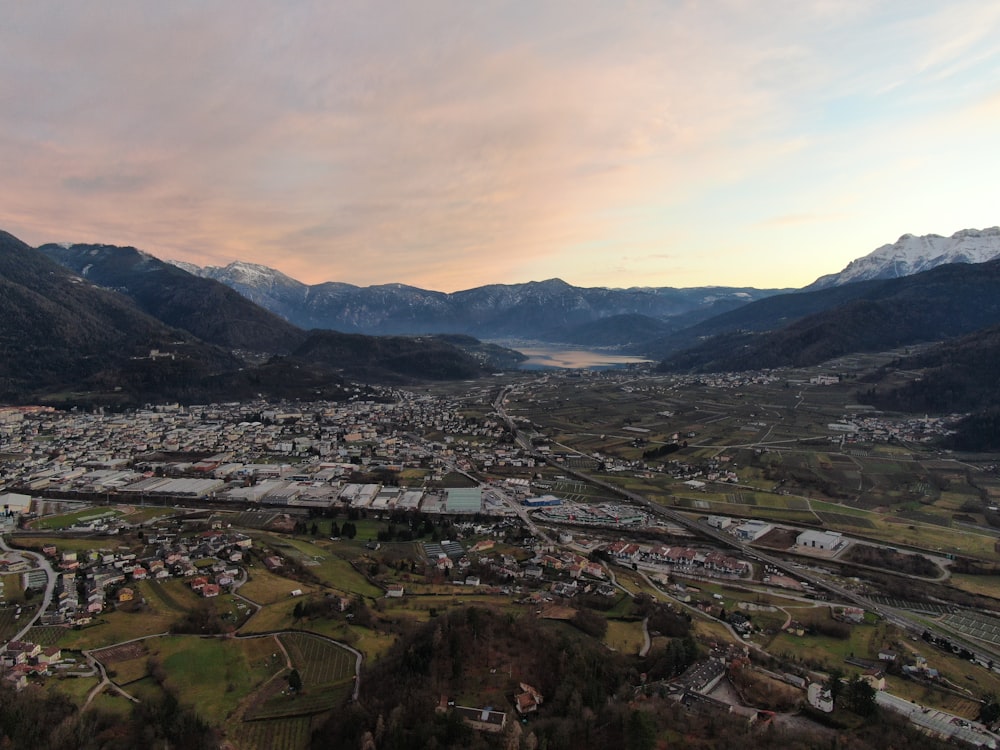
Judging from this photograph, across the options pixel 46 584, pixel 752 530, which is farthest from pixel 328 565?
pixel 752 530

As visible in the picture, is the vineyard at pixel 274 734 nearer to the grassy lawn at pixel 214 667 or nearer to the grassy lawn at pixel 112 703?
the grassy lawn at pixel 214 667

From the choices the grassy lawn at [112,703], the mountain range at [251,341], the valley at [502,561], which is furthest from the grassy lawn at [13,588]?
the mountain range at [251,341]

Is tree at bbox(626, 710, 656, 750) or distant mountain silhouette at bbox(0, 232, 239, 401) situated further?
distant mountain silhouette at bbox(0, 232, 239, 401)

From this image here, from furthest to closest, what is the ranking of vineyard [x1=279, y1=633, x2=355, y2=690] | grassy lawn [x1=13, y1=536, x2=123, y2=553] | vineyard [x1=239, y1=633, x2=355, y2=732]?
grassy lawn [x1=13, y1=536, x2=123, y2=553] → vineyard [x1=279, y1=633, x2=355, y2=690] → vineyard [x1=239, y1=633, x2=355, y2=732]

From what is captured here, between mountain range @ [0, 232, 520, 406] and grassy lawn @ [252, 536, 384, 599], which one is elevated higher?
mountain range @ [0, 232, 520, 406]

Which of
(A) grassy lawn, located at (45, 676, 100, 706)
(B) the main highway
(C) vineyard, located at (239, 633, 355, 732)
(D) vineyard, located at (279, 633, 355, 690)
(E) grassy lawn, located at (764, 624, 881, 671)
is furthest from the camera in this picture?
(B) the main highway

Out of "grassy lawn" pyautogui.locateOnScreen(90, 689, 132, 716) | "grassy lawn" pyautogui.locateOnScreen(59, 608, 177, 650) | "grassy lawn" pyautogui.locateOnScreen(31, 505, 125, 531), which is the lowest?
"grassy lawn" pyautogui.locateOnScreen(90, 689, 132, 716)

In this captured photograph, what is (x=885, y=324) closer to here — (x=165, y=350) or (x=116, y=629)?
(x=116, y=629)

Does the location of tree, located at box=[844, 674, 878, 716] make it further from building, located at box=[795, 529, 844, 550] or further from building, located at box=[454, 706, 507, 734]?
building, located at box=[795, 529, 844, 550]

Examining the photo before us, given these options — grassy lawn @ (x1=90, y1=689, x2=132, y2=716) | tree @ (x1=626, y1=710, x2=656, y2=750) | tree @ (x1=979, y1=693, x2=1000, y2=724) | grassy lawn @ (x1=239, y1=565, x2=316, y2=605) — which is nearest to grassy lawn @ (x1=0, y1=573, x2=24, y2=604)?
grassy lawn @ (x1=239, y1=565, x2=316, y2=605)

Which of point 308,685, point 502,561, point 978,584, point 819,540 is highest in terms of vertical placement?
point 308,685

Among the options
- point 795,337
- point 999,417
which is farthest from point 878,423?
point 795,337

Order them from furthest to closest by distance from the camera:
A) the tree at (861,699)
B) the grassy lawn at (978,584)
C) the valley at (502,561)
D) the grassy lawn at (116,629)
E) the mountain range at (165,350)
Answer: the mountain range at (165,350) → the grassy lawn at (978,584) → the grassy lawn at (116,629) → the valley at (502,561) → the tree at (861,699)
